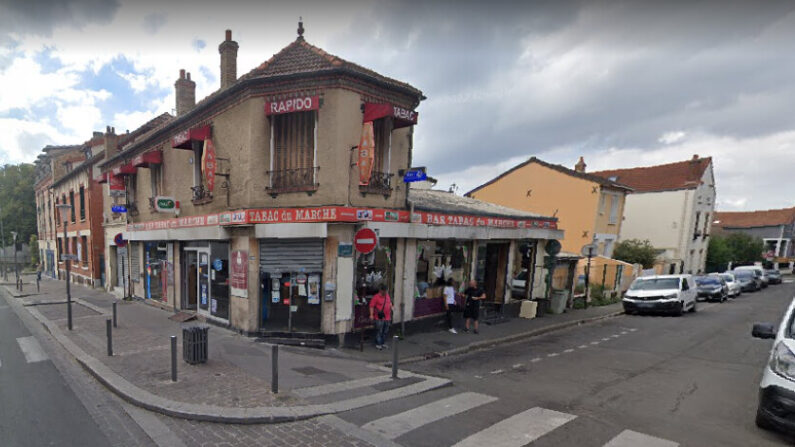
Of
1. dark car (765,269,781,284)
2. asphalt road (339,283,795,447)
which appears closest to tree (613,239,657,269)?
asphalt road (339,283,795,447)

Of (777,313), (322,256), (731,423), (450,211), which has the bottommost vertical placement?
(777,313)

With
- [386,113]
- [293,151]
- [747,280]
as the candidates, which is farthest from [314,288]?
[747,280]

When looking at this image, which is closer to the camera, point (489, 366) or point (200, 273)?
point (489, 366)

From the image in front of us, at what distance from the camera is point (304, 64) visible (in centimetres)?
912

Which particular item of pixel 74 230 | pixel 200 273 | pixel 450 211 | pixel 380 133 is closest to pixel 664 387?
pixel 450 211

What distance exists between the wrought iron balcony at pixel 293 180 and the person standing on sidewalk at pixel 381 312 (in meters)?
3.25

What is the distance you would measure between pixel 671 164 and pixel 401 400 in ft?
121

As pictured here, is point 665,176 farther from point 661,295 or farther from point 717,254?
point 661,295

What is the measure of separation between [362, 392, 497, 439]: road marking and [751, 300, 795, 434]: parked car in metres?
3.60

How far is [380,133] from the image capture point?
998 centimetres

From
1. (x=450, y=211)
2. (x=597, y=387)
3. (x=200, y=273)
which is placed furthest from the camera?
(x=200, y=273)

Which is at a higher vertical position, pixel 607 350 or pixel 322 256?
pixel 322 256

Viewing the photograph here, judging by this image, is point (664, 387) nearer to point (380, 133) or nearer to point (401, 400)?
point (401, 400)

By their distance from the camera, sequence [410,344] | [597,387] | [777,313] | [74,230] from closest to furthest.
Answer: [597,387] → [410,344] → [777,313] → [74,230]
